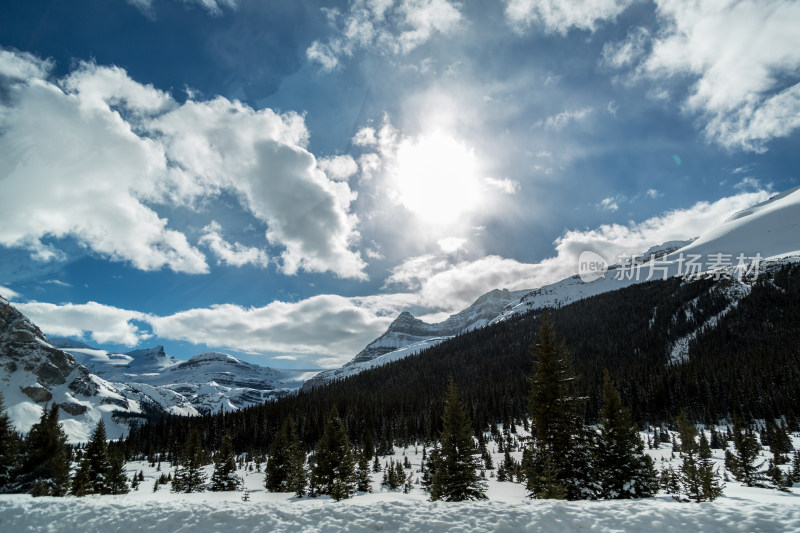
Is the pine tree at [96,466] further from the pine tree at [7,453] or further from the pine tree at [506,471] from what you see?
the pine tree at [506,471]

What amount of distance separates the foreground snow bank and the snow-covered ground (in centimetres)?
2

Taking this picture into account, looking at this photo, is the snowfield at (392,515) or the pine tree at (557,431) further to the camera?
the pine tree at (557,431)

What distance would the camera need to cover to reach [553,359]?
21.9 m

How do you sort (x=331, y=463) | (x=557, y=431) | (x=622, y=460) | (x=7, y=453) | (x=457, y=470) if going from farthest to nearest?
(x=331, y=463), (x=7, y=453), (x=457, y=470), (x=557, y=431), (x=622, y=460)

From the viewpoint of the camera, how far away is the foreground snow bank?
10070mm

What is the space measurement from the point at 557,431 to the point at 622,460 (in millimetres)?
3718

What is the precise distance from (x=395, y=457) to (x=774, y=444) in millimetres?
57542

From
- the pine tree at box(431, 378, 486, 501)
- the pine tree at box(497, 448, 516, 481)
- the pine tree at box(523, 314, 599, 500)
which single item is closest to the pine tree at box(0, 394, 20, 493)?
the pine tree at box(431, 378, 486, 501)

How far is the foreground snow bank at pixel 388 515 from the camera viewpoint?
10.1 m

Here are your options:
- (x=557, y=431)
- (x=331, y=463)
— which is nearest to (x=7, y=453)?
(x=331, y=463)

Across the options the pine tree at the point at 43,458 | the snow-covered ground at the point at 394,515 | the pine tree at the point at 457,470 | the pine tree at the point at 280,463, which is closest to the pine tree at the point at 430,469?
the pine tree at the point at 457,470

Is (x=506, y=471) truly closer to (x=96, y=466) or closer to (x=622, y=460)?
(x=622, y=460)

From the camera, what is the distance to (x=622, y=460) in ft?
65.8

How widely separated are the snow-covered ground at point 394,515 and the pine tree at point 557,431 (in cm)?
701
